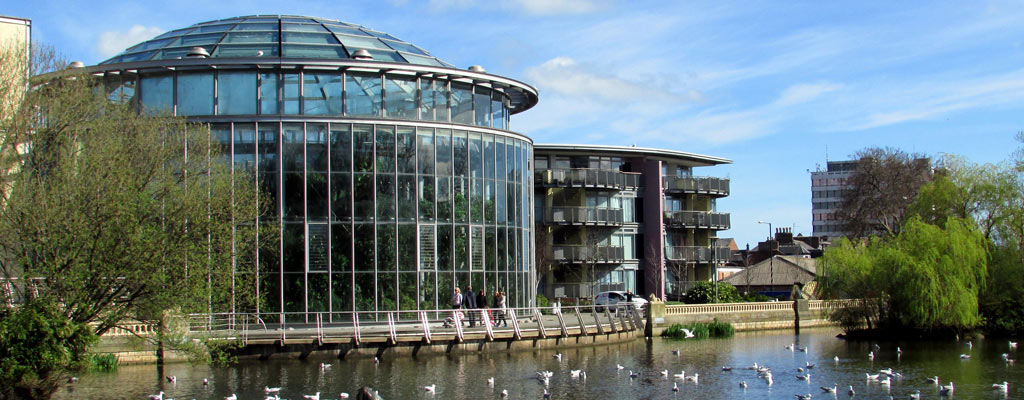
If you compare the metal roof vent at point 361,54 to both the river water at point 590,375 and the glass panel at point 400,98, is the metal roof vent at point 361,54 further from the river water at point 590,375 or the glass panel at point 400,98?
the river water at point 590,375

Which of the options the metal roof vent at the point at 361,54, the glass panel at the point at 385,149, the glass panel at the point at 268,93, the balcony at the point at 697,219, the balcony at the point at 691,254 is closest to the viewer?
the glass panel at the point at 268,93

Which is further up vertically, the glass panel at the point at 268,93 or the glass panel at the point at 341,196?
the glass panel at the point at 268,93

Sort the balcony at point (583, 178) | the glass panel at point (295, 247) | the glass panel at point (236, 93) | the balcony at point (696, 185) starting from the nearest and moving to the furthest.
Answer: the glass panel at point (295, 247) < the glass panel at point (236, 93) < the balcony at point (583, 178) < the balcony at point (696, 185)

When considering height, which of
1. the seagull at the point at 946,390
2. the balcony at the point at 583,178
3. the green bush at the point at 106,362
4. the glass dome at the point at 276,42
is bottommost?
the seagull at the point at 946,390

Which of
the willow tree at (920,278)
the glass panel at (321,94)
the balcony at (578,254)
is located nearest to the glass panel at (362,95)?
the glass panel at (321,94)

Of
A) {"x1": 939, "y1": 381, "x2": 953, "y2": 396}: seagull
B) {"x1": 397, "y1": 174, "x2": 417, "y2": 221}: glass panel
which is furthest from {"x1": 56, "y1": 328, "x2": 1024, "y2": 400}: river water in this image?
{"x1": 397, "y1": 174, "x2": 417, "y2": 221}: glass panel

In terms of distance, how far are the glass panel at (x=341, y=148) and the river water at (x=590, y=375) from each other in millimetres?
8865

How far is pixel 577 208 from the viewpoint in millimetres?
68438

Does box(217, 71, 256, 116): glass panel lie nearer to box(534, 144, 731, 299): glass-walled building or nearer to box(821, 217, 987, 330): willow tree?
box(821, 217, 987, 330): willow tree

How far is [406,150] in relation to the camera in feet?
137

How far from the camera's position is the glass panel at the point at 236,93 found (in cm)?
4044

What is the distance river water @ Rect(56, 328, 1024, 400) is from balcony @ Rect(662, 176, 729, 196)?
34477 mm

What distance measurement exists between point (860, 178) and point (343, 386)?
176ft

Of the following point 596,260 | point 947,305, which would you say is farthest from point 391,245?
point 596,260
